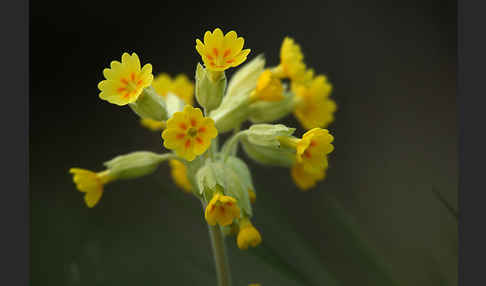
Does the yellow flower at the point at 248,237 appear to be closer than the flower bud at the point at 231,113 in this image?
Yes

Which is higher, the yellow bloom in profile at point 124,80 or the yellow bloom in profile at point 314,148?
the yellow bloom in profile at point 124,80

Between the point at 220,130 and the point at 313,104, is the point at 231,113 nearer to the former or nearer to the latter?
the point at 220,130

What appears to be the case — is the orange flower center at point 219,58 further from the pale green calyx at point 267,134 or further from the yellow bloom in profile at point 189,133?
the pale green calyx at point 267,134

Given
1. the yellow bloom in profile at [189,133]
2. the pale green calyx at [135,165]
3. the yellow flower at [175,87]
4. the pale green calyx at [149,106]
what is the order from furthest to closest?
1. the yellow flower at [175,87]
2. the pale green calyx at [135,165]
3. the pale green calyx at [149,106]
4. the yellow bloom in profile at [189,133]

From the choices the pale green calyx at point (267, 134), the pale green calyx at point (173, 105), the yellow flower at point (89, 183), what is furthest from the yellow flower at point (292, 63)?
the yellow flower at point (89, 183)

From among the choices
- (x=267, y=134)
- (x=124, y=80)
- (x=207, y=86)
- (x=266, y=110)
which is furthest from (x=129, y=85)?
(x=266, y=110)

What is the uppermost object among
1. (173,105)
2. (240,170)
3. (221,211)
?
(173,105)

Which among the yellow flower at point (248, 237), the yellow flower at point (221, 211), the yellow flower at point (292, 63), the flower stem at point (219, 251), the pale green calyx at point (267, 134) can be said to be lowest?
the flower stem at point (219, 251)

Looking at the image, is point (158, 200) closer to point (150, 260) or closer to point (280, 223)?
point (150, 260)
